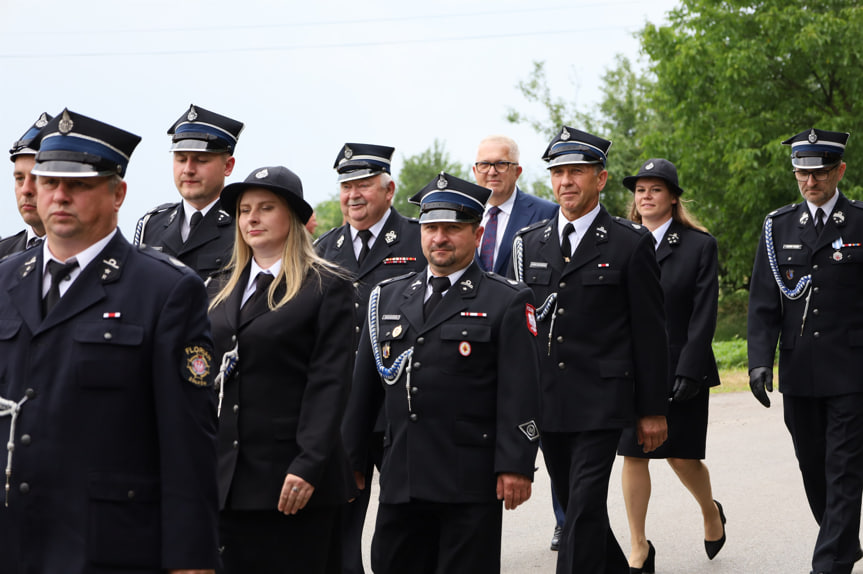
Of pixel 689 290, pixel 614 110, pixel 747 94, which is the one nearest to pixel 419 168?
pixel 614 110

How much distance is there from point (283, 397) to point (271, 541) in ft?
1.89

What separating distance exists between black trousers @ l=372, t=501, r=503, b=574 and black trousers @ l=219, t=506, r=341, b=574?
0.48 meters

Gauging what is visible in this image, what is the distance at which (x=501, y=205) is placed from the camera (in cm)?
888

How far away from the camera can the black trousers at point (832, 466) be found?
24.2ft

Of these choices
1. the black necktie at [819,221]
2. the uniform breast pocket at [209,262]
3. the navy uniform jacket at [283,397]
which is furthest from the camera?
the black necktie at [819,221]

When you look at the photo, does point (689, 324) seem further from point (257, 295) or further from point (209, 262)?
point (257, 295)

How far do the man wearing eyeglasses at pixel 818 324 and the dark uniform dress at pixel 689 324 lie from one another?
340 millimetres

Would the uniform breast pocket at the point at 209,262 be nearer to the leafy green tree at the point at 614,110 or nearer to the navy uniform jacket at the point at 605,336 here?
the navy uniform jacket at the point at 605,336

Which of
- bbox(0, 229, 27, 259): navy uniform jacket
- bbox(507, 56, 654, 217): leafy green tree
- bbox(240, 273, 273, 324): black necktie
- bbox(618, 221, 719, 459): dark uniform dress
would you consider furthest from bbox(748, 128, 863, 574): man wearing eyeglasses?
bbox(507, 56, 654, 217): leafy green tree

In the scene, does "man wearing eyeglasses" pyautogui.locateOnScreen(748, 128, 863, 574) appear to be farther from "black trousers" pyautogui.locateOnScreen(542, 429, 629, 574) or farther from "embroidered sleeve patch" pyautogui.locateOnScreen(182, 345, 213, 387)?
"embroidered sleeve patch" pyautogui.locateOnScreen(182, 345, 213, 387)

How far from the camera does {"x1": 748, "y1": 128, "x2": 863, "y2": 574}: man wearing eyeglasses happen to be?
25.2 feet

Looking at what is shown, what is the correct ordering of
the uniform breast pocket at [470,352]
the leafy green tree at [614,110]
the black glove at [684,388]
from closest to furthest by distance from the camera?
the uniform breast pocket at [470,352] < the black glove at [684,388] < the leafy green tree at [614,110]

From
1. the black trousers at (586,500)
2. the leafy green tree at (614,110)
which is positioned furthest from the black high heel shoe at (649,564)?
the leafy green tree at (614,110)

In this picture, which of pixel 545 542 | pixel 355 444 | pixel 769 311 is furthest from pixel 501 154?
pixel 355 444
